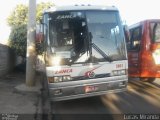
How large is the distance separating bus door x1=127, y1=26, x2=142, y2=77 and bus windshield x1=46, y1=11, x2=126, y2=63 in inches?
104

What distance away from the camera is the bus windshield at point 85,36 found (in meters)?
9.71

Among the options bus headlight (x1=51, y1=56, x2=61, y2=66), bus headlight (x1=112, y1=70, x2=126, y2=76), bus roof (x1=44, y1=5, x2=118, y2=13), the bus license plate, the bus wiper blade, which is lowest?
the bus license plate

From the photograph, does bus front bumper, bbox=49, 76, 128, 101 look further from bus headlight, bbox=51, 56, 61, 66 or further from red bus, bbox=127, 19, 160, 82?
red bus, bbox=127, 19, 160, 82

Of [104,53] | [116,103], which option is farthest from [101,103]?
[104,53]

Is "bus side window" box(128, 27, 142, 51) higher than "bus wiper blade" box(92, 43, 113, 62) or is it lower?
higher

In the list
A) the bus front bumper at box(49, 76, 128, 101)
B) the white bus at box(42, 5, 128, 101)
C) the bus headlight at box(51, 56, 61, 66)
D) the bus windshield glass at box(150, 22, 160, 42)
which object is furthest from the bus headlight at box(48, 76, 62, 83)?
the bus windshield glass at box(150, 22, 160, 42)

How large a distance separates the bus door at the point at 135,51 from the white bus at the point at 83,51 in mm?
2601

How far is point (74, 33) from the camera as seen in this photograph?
390 inches

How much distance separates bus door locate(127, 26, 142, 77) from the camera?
12703mm

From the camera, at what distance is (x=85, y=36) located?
32.5 ft

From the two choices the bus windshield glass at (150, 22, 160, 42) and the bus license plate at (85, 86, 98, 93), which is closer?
the bus license plate at (85, 86, 98, 93)

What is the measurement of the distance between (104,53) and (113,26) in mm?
920

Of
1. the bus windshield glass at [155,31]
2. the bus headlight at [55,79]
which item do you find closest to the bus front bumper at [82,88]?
the bus headlight at [55,79]

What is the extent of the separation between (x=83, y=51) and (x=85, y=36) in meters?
0.46
